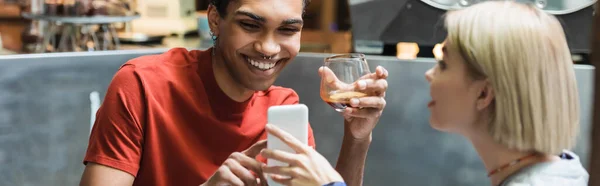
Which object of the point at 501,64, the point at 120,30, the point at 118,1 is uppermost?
the point at 501,64

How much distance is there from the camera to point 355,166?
1.63 m

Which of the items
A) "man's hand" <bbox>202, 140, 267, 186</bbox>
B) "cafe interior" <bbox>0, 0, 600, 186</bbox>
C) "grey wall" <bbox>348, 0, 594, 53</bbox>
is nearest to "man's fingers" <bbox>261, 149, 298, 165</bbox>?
"man's hand" <bbox>202, 140, 267, 186</bbox>

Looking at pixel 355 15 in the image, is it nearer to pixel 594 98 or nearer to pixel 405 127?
pixel 405 127

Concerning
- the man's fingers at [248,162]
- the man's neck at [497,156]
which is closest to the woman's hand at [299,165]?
the man's fingers at [248,162]

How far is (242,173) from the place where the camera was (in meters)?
1.20

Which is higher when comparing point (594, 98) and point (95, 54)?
point (594, 98)

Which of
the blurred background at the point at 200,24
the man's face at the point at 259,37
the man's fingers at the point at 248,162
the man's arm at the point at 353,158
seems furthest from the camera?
the blurred background at the point at 200,24

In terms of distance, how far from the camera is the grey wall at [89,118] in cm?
178

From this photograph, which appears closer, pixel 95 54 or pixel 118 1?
pixel 95 54

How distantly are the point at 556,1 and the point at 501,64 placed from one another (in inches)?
41.3

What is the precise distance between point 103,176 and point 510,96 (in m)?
0.79

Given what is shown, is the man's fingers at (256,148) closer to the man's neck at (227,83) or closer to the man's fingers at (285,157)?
the man's fingers at (285,157)

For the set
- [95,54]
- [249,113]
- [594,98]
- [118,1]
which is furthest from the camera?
[118,1]

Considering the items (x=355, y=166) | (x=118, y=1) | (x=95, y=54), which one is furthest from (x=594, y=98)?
(x=118, y=1)
